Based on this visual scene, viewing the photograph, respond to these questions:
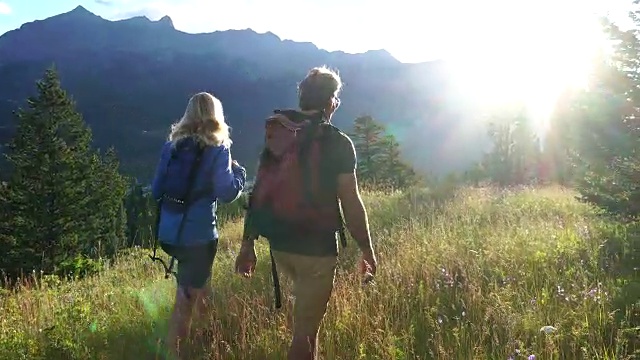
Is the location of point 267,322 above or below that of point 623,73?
below

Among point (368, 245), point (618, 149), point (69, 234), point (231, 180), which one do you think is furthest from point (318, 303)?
point (69, 234)

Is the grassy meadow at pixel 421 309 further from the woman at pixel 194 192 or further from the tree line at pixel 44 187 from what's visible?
the tree line at pixel 44 187

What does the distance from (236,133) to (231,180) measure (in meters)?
199

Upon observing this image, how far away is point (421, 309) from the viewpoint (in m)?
4.23

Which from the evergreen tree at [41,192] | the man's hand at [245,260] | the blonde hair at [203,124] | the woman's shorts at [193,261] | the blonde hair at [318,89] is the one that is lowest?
the evergreen tree at [41,192]

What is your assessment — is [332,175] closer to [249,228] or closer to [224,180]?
[249,228]

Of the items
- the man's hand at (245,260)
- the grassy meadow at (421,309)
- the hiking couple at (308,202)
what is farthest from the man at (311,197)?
the grassy meadow at (421,309)

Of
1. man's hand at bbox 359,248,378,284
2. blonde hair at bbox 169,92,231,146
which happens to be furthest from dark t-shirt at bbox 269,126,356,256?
blonde hair at bbox 169,92,231,146

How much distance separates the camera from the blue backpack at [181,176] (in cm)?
381

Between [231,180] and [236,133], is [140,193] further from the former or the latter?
[236,133]

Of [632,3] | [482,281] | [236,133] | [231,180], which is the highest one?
[632,3]

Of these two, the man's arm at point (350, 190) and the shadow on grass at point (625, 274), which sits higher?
the man's arm at point (350, 190)

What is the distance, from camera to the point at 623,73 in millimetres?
7820

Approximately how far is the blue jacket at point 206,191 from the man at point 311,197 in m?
0.69
